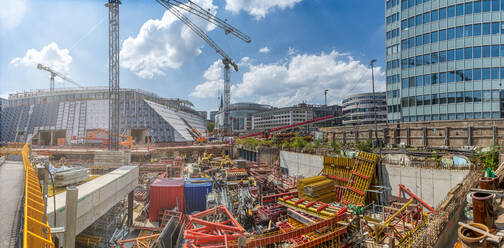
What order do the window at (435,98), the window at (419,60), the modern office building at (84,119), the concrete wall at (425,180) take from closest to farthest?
the concrete wall at (425,180) < the window at (435,98) < the window at (419,60) < the modern office building at (84,119)

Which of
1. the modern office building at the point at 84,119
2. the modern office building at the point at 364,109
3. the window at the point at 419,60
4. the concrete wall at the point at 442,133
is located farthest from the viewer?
the modern office building at the point at 364,109

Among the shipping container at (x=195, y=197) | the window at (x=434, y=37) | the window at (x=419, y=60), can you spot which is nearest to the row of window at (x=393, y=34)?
the window at (x=434, y=37)

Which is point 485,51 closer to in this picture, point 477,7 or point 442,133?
point 477,7

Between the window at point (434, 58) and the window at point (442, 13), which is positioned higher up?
the window at point (442, 13)

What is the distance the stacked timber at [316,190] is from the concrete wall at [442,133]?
15.1 meters

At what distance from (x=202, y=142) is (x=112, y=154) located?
24.6m

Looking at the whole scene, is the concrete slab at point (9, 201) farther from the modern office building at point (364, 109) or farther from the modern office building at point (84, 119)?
the modern office building at point (364, 109)

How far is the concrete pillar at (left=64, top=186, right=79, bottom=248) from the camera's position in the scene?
5.82 metres

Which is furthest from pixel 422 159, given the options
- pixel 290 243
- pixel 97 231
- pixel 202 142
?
pixel 202 142

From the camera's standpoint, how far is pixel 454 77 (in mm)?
26062

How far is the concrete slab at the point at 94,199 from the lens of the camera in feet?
26.6

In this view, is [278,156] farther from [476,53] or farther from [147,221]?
[476,53]

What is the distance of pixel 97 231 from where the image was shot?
1231 cm

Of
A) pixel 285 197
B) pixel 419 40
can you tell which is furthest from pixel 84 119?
pixel 419 40
